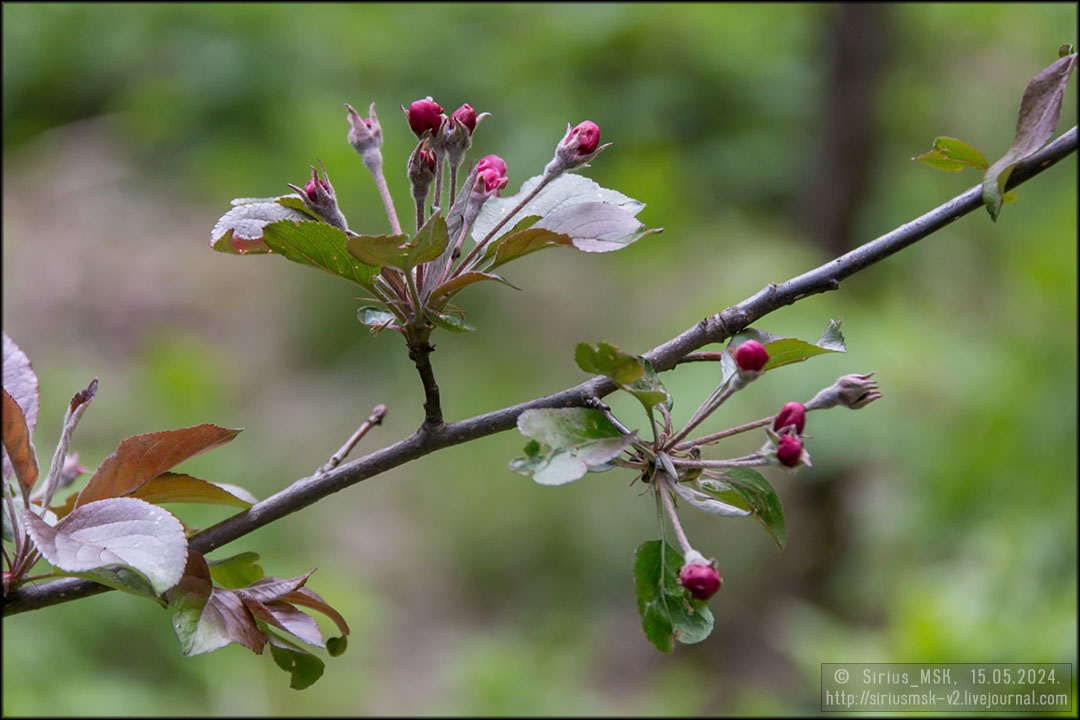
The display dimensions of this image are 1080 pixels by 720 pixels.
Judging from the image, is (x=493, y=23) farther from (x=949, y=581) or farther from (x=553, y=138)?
(x=949, y=581)

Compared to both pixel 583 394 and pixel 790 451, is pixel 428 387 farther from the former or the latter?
pixel 790 451

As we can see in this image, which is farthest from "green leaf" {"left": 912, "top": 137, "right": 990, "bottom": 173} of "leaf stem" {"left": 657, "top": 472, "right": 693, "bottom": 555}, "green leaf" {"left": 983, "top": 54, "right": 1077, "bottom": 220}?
"leaf stem" {"left": 657, "top": 472, "right": 693, "bottom": 555}

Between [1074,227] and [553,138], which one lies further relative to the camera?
[553,138]

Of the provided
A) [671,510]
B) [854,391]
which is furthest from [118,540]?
[854,391]

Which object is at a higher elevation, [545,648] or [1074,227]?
[1074,227]

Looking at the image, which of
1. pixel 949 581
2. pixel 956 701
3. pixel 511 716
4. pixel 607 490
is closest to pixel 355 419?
pixel 607 490

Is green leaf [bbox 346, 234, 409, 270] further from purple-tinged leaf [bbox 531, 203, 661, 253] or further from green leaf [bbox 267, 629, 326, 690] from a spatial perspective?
green leaf [bbox 267, 629, 326, 690]

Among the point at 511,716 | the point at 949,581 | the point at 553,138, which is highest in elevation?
the point at 553,138
